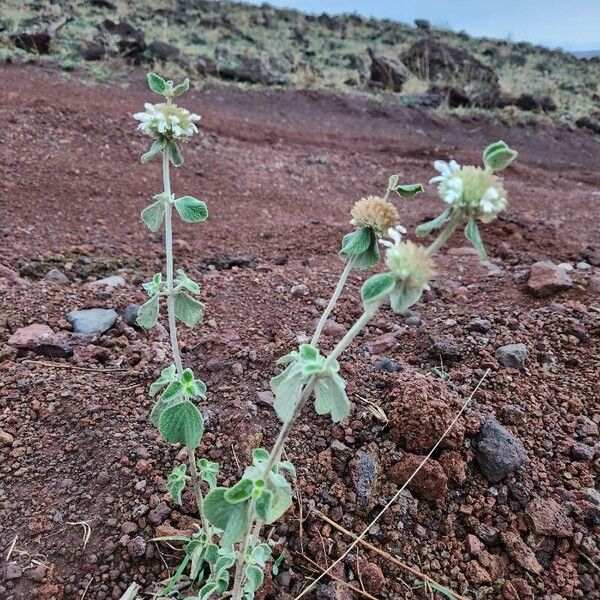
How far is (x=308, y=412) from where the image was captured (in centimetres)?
197

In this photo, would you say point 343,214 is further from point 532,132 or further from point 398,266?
point 532,132

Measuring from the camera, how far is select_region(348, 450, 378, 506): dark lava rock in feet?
5.63

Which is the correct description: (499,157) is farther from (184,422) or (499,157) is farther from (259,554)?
(259,554)

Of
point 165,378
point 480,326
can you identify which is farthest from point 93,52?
point 165,378

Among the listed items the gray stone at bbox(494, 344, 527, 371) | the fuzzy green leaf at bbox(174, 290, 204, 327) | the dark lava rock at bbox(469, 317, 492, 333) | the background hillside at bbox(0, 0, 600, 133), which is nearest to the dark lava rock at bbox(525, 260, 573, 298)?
the dark lava rock at bbox(469, 317, 492, 333)

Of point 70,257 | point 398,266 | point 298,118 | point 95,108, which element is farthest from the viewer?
point 298,118

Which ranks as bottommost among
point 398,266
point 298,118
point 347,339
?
point 298,118

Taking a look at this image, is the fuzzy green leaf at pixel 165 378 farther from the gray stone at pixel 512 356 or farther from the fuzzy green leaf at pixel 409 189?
the gray stone at pixel 512 356

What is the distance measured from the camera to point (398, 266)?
0.93 m

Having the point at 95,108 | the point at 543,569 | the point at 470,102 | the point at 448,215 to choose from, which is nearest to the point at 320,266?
the point at 543,569

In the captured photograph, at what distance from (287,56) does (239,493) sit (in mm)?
12171

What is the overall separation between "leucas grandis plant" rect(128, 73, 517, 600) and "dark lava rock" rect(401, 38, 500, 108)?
10.4 m

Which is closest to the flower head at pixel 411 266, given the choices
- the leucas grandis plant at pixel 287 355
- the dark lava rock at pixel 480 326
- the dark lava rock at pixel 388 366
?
the leucas grandis plant at pixel 287 355

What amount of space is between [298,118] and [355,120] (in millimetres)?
904
